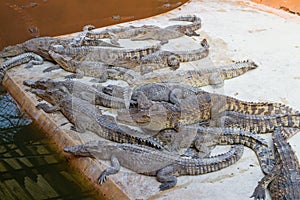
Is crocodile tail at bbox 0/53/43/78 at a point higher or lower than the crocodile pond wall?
lower

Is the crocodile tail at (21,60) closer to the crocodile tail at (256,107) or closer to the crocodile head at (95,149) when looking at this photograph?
the crocodile head at (95,149)

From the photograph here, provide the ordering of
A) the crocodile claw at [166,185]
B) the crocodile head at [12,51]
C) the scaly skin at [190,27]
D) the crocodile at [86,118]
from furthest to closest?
the scaly skin at [190,27], the crocodile head at [12,51], the crocodile at [86,118], the crocodile claw at [166,185]

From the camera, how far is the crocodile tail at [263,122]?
4.71m

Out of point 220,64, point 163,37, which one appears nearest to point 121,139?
point 220,64

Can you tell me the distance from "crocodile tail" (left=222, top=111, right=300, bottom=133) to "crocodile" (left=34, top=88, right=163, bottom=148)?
0.87 metres

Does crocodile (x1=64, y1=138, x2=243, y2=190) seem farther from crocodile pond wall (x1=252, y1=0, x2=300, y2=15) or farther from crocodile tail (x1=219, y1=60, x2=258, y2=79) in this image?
crocodile pond wall (x1=252, y1=0, x2=300, y2=15)

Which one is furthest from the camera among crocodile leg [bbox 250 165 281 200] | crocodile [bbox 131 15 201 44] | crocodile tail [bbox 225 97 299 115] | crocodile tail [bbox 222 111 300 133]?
crocodile [bbox 131 15 201 44]

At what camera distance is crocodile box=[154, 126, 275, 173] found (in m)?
4.43

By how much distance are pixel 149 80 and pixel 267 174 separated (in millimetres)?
2256

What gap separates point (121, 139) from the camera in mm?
4641

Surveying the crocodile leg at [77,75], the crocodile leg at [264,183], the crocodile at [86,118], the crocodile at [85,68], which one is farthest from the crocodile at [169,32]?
the crocodile leg at [264,183]

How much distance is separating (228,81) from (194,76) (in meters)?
0.45

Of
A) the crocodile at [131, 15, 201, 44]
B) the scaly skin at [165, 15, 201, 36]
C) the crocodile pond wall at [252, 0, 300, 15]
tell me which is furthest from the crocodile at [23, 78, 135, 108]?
the crocodile pond wall at [252, 0, 300, 15]

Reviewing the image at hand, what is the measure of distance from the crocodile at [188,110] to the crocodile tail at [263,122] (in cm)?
2
